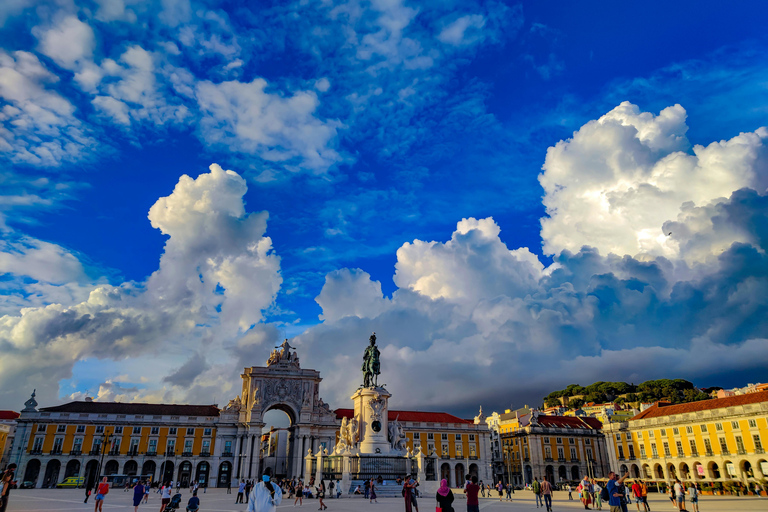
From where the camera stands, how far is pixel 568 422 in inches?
→ 3113

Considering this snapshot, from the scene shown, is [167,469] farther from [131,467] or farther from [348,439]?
[348,439]

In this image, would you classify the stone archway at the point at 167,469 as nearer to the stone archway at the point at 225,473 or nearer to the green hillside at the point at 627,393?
the stone archway at the point at 225,473

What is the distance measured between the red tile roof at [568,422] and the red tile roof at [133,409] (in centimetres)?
5030

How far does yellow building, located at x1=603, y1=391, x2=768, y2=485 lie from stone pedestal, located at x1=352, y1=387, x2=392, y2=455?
29056 millimetres

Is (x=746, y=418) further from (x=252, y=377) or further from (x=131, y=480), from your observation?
(x=131, y=480)

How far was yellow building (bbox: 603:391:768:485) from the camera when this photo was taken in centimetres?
4919

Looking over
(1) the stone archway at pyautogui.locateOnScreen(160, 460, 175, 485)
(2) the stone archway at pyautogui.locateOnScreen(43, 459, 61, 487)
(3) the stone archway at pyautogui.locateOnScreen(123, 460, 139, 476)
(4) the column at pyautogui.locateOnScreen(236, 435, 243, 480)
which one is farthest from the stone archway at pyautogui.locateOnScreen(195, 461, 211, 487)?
(2) the stone archway at pyautogui.locateOnScreen(43, 459, 61, 487)

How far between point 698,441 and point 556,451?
22417 millimetres

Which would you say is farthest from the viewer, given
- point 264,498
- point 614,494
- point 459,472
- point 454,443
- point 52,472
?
point 454,443

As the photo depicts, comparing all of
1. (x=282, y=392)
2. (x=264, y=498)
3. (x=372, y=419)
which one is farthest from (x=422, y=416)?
(x=264, y=498)

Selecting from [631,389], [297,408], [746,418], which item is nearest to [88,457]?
[297,408]

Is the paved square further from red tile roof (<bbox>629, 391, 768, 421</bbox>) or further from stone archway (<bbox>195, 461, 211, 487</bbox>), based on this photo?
stone archway (<bbox>195, 461, 211, 487</bbox>)

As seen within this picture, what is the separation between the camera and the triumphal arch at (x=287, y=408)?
67125mm

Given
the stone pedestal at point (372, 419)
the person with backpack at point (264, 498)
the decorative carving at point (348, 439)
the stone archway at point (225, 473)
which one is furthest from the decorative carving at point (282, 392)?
the person with backpack at point (264, 498)
